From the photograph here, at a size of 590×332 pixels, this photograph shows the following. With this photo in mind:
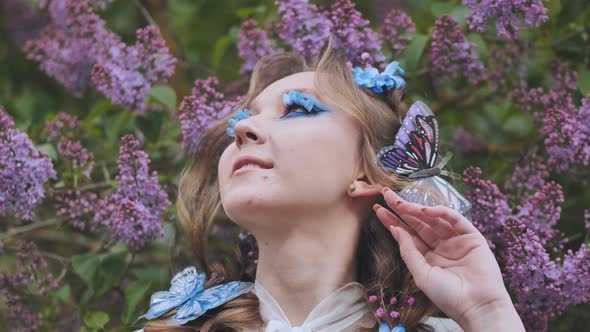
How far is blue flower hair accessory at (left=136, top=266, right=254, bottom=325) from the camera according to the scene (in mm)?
1836

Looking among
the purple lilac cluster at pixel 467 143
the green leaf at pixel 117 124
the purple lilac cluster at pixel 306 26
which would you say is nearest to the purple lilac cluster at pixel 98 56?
the green leaf at pixel 117 124

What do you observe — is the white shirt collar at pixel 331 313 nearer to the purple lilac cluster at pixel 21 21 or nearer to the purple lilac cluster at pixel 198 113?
the purple lilac cluster at pixel 198 113

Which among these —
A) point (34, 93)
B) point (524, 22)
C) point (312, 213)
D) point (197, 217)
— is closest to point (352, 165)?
point (312, 213)

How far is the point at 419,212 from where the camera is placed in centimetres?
165

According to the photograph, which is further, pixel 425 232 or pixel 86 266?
pixel 86 266

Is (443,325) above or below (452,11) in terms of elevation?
below

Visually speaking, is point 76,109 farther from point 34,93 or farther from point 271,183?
point 271,183

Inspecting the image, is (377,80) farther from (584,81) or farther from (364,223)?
(584,81)

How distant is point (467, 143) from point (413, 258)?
0.98m

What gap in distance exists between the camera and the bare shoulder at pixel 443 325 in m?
1.88

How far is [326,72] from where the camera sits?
Result: 195 cm

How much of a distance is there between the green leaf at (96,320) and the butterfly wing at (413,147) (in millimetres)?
910

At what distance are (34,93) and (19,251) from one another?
1.27 meters

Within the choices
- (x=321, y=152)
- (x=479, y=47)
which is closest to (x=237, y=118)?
(x=321, y=152)
